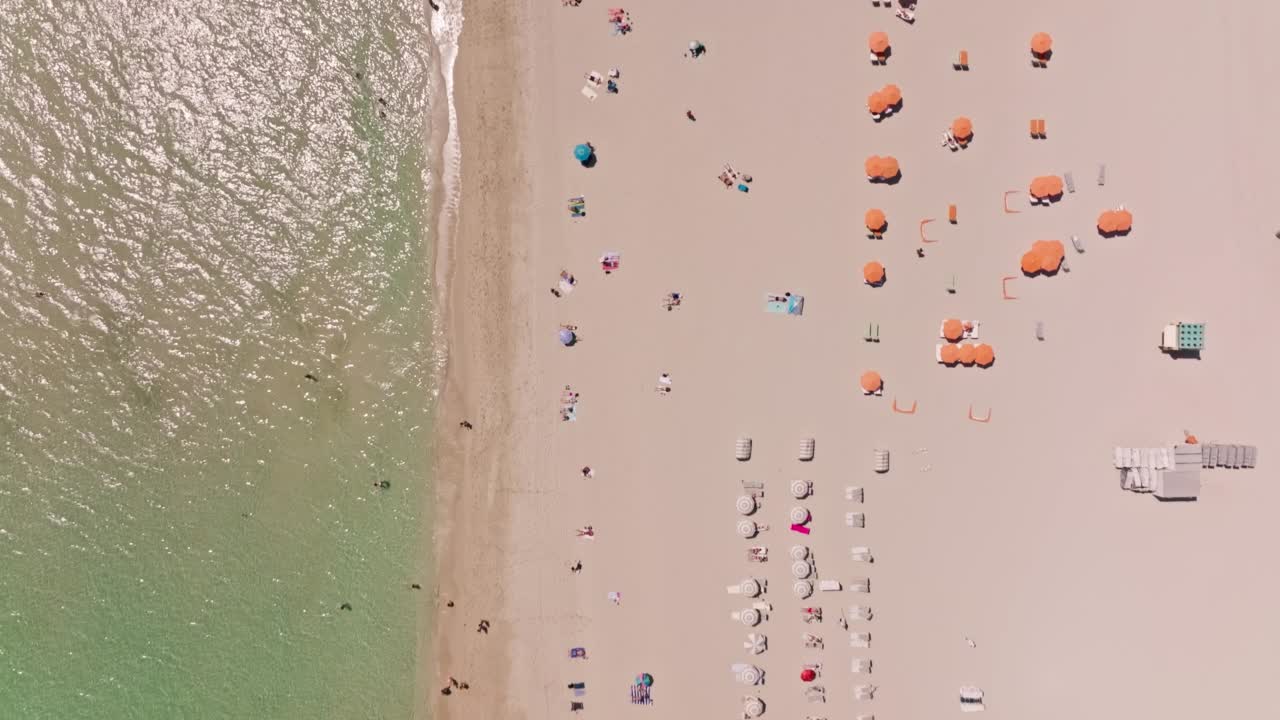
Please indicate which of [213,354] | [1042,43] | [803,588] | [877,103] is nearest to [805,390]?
[803,588]

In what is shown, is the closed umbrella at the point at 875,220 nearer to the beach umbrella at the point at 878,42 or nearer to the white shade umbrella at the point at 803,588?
the beach umbrella at the point at 878,42

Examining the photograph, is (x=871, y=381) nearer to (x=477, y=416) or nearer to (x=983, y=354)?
(x=983, y=354)

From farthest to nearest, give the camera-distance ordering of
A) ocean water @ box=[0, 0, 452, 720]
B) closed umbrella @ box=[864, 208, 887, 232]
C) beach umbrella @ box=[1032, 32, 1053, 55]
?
closed umbrella @ box=[864, 208, 887, 232]
ocean water @ box=[0, 0, 452, 720]
beach umbrella @ box=[1032, 32, 1053, 55]

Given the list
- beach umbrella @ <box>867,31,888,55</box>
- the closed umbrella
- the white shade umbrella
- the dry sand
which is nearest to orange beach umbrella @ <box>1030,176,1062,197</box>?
the dry sand

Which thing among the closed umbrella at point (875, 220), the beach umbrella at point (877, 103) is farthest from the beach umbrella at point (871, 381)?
the beach umbrella at point (877, 103)

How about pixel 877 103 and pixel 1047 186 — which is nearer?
pixel 1047 186

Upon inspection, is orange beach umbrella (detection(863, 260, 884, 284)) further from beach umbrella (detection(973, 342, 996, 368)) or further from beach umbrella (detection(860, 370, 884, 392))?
beach umbrella (detection(973, 342, 996, 368))
